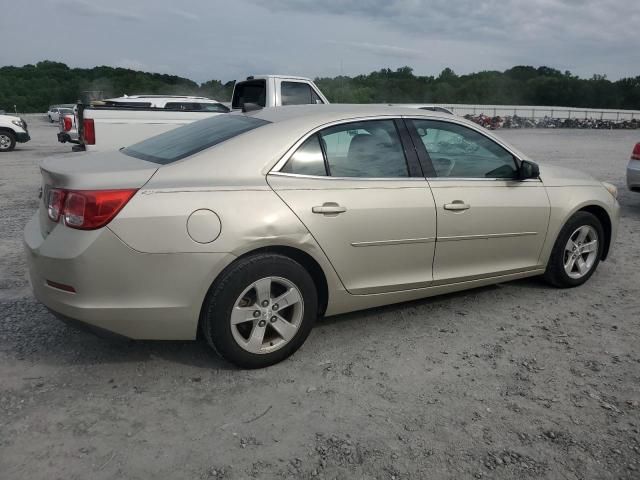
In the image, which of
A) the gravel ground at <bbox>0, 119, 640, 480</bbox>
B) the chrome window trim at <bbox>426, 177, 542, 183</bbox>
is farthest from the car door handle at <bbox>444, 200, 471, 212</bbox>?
the gravel ground at <bbox>0, 119, 640, 480</bbox>

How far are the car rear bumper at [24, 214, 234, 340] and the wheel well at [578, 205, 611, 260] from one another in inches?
140

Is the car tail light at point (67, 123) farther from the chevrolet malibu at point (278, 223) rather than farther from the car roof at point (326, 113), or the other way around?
the car roof at point (326, 113)

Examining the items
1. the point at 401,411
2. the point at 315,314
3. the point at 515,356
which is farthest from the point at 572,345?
the point at 315,314

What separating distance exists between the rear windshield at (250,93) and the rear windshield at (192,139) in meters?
5.80

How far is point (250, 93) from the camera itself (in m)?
10.5

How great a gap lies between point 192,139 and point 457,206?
1.93m

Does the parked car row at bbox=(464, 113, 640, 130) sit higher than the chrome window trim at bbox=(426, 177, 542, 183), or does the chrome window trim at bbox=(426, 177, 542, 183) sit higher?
the parked car row at bbox=(464, 113, 640, 130)

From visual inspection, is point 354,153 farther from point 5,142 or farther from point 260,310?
point 5,142

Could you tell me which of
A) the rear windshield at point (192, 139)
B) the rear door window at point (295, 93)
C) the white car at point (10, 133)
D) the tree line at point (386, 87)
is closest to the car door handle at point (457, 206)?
the rear windshield at point (192, 139)

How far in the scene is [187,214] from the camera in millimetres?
2961

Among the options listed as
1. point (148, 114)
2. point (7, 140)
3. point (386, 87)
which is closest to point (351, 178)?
point (148, 114)

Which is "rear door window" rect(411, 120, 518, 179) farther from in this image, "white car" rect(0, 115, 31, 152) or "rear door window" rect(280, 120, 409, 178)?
"white car" rect(0, 115, 31, 152)

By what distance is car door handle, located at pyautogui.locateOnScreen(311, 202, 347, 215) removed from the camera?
131 inches

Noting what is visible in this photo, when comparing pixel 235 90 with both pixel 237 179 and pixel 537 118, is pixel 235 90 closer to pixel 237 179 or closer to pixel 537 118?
pixel 237 179
